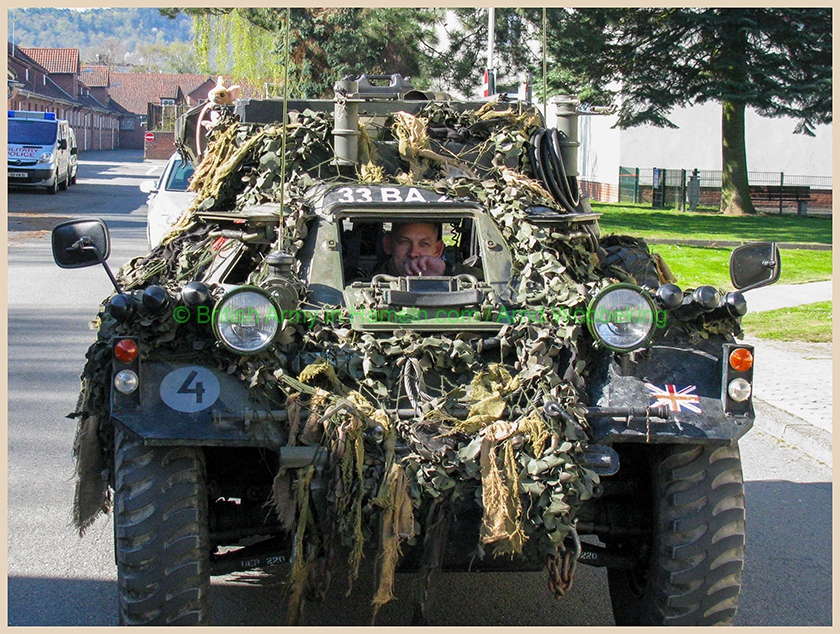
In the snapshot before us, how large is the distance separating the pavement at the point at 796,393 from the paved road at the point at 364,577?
9cm

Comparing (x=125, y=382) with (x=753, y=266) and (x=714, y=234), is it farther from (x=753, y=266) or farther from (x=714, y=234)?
(x=714, y=234)

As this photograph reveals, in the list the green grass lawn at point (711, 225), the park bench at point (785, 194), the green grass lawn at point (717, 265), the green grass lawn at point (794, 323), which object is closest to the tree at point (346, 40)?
the green grass lawn at point (711, 225)

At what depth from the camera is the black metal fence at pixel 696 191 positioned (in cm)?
3584

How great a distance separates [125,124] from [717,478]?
352 ft

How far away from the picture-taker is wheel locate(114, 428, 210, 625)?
Result: 13.8 ft

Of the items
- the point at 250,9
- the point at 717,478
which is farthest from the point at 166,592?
the point at 250,9

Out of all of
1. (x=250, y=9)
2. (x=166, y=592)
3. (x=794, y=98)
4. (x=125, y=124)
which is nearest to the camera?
(x=166, y=592)

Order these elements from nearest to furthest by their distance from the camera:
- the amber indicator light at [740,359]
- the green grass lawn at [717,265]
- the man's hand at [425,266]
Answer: the amber indicator light at [740,359] < the man's hand at [425,266] < the green grass lawn at [717,265]

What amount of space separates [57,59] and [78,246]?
311 feet

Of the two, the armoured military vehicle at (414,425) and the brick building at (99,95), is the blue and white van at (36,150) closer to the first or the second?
the armoured military vehicle at (414,425)

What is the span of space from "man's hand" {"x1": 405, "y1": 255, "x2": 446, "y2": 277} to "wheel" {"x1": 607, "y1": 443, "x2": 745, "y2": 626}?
169 centimetres

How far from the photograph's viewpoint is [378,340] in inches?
183

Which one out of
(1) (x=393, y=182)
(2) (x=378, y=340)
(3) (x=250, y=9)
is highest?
(3) (x=250, y=9)

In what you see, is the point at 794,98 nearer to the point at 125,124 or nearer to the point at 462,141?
the point at 462,141
